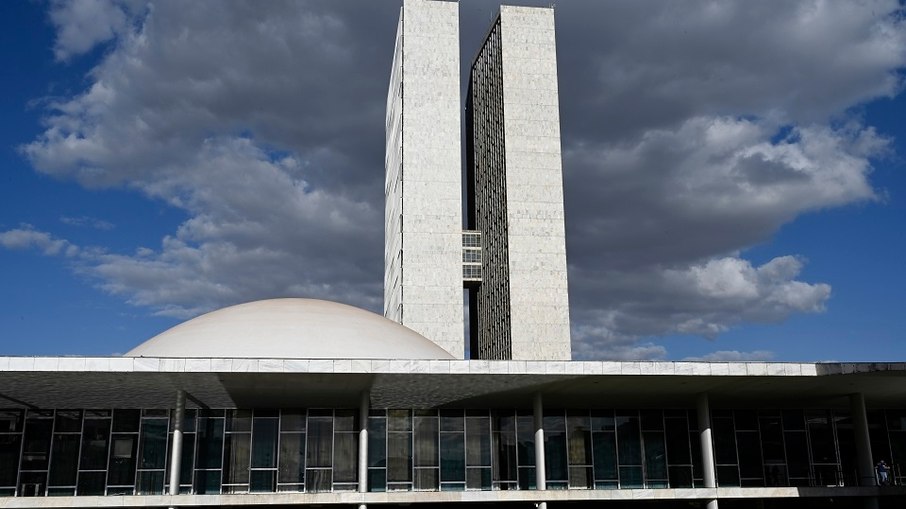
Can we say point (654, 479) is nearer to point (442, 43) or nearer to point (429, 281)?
point (429, 281)

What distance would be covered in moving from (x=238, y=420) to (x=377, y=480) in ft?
18.8

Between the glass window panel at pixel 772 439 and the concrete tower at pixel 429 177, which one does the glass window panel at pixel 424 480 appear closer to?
the glass window panel at pixel 772 439

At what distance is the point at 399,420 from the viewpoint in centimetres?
3319

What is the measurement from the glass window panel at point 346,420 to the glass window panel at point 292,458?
1.37m

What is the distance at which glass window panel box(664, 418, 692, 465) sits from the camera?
112 feet

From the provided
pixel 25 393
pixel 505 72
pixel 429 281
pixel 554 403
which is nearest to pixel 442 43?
pixel 505 72

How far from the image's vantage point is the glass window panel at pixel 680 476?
33969 millimetres

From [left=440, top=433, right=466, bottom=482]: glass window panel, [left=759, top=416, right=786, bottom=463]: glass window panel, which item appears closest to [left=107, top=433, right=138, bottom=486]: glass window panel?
[left=440, top=433, right=466, bottom=482]: glass window panel

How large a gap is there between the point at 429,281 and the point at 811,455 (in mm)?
40948

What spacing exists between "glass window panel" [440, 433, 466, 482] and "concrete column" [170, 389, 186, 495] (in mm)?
9818

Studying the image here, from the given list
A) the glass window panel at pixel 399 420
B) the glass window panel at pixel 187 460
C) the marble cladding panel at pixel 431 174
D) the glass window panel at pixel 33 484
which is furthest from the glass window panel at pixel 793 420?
the marble cladding panel at pixel 431 174

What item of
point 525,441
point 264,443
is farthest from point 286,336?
point 525,441

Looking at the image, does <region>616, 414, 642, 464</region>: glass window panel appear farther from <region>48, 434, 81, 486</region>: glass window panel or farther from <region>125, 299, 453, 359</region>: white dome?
<region>48, 434, 81, 486</region>: glass window panel

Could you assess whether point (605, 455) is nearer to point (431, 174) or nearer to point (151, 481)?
point (151, 481)
